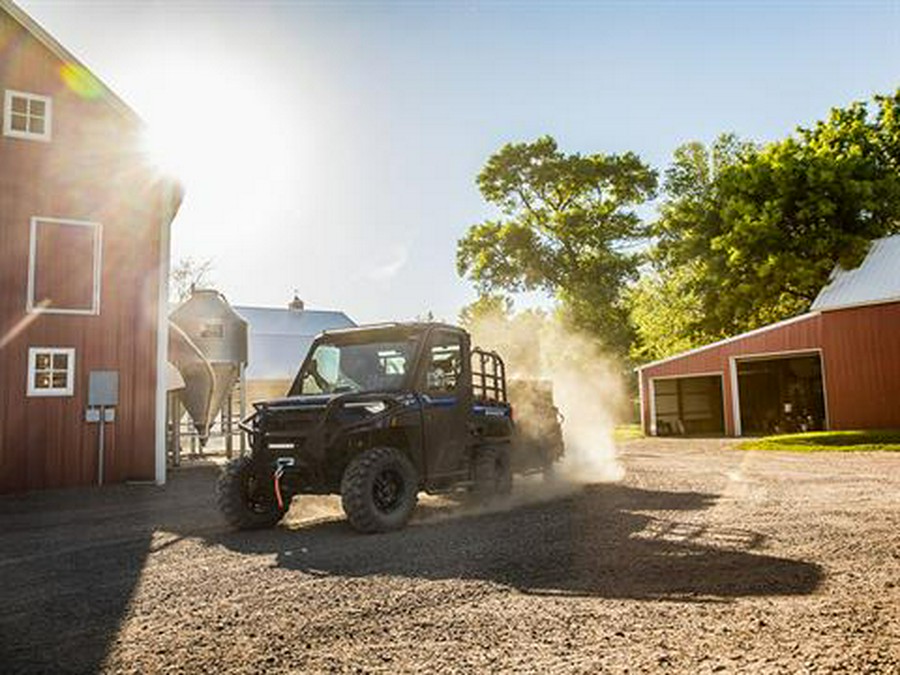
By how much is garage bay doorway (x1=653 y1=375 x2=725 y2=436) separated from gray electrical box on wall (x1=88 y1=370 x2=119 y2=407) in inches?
998

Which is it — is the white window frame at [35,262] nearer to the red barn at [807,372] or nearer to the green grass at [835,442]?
the green grass at [835,442]

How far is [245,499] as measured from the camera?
8.36 meters

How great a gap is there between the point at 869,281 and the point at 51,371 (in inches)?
1094

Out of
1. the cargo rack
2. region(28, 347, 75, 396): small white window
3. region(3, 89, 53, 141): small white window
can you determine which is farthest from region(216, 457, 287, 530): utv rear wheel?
region(3, 89, 53, 141): small white window

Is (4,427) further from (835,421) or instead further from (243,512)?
(835,421)

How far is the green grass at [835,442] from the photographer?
20.3 metres

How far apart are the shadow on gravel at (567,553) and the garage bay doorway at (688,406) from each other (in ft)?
80.5

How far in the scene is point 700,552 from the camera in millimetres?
6566

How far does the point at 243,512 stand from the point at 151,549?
1180mm

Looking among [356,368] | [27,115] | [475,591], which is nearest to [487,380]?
[356,368]

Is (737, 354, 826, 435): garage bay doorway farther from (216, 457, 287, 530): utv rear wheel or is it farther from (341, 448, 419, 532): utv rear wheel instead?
(216, 457, 287, 530): utv rear wheel

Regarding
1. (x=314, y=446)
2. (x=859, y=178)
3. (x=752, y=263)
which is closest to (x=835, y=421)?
(x=752, y=263)

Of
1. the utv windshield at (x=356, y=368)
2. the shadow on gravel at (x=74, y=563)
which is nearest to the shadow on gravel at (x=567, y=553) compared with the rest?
the shadow on gravel at (x=74, y=563)

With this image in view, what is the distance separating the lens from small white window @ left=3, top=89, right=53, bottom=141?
1505cm
